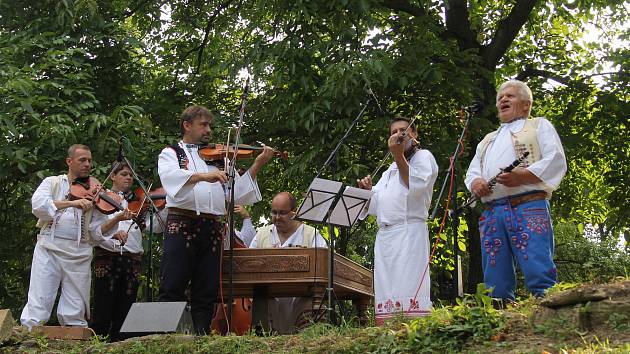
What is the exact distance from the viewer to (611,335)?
4047 millimetres

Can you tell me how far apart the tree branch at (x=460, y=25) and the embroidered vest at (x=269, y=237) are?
4.69 metres

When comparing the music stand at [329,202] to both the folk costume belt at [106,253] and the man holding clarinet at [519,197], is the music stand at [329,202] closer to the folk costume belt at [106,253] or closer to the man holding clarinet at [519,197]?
the man holding clarinet at [519,197]

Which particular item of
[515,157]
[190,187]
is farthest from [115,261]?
[515,157]

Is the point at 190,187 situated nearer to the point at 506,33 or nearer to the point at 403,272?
the point at 403,272

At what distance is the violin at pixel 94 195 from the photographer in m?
7.64

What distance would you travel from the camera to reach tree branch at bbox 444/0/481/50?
1198 centimetres

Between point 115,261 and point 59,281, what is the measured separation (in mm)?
594

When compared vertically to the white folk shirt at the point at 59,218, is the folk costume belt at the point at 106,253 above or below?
below

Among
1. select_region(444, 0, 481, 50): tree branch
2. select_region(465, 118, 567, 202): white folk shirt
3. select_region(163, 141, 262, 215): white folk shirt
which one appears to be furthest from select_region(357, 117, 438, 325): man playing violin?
select_region(444, 0, 481, 50): tree branch

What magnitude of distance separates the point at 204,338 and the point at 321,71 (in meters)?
4.91

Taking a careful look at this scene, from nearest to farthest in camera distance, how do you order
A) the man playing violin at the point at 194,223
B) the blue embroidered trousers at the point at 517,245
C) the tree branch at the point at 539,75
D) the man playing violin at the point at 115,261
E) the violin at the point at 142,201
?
1. the blue embroidered trousers at the point at 517,245
2. the man playing violin at the point at 194,223
3. the man playing violin at the point at 115,261
4. the violin at the point at 142,201
5. the tree branch at the point at 539,75

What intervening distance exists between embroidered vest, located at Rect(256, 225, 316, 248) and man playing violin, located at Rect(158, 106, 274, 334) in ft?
5.23

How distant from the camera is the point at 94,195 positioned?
7652 mm

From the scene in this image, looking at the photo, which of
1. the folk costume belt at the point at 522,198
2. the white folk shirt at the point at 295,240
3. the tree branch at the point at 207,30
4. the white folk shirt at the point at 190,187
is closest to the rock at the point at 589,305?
the folk costume belt at the point at 522,198
